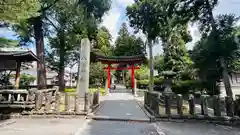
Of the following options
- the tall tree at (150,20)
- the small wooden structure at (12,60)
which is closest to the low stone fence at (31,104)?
the small wooden structure at (12,60)

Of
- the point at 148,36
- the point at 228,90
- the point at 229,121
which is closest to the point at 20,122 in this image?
the point at 229,121

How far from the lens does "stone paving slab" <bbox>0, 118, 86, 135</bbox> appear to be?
5147 mm

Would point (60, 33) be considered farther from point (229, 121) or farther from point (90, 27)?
point (229, 121)

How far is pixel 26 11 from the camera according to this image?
563cm

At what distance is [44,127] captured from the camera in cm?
575

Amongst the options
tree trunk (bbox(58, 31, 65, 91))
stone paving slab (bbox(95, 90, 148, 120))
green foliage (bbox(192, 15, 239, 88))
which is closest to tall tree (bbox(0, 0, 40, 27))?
stone paving slab (bbox(95, 90, 148, 120))

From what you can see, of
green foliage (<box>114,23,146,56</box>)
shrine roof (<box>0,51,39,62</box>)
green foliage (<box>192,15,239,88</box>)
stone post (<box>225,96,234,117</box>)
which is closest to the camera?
stone post (<box>225,96,234,117</box>)

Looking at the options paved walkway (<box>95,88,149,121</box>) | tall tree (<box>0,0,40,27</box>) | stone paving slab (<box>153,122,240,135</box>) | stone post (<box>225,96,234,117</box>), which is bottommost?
stone paving slab (<box>153,122,240,135</box>)

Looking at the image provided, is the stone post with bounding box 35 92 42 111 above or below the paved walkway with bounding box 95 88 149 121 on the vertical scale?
above

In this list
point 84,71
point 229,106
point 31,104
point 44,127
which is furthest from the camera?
point 84,71

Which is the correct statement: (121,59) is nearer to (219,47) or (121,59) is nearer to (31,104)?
(219,47)

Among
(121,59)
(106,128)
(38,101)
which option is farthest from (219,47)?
(121,59)

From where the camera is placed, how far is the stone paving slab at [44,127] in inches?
203

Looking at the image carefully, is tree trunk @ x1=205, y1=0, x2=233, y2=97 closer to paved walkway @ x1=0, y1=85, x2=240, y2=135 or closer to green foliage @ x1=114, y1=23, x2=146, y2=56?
paved walkway @ x1=0, y1=85, x2=240, y2=135
